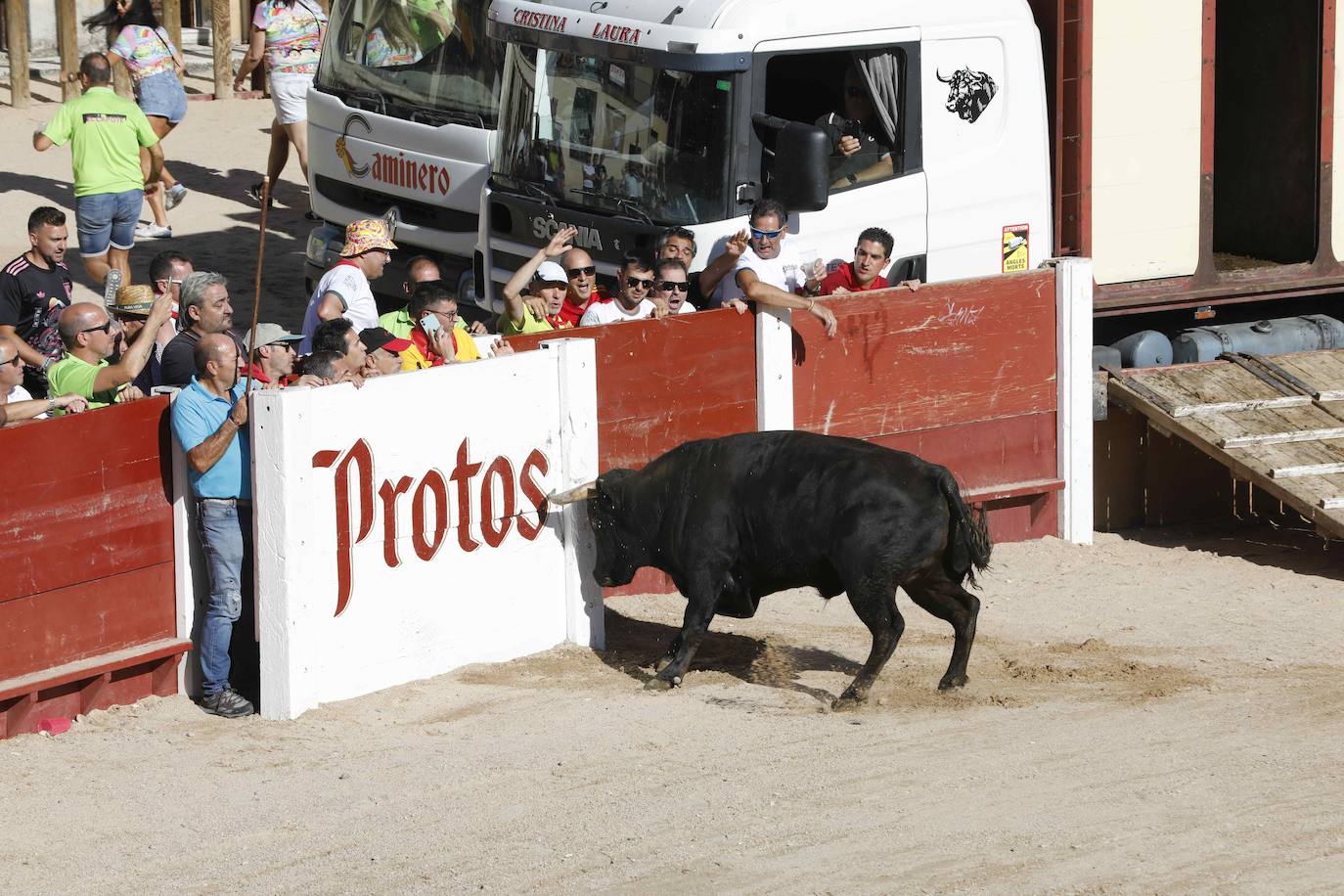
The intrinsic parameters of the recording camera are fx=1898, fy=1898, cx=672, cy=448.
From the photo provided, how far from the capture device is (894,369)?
999 centimetres

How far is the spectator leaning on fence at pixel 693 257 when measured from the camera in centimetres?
923

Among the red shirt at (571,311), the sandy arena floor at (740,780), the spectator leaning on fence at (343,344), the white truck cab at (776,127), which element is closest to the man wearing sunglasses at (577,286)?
the red shirt at (571,311)

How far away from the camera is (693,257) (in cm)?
940

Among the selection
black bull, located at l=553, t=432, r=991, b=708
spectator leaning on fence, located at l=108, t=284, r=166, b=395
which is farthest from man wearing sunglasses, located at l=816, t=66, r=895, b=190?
spectator leaning on fence, located at l=108, t=284, r=166, b=395

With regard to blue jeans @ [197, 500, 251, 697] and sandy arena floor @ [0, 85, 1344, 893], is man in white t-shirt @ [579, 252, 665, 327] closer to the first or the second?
sandy arena floor @ [0, 85, 1344, 893]

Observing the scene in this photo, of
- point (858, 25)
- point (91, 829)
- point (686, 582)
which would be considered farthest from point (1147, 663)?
point (91, 829)

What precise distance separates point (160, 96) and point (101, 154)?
2946 mm

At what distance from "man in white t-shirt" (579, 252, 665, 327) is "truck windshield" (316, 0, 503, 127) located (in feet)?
10.9

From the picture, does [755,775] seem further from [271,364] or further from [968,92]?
[968,92]

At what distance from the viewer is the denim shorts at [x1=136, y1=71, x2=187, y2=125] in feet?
51.2

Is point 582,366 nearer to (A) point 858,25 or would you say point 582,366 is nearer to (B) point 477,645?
(B) point 477,645

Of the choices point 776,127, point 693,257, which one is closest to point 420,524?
point 693,257

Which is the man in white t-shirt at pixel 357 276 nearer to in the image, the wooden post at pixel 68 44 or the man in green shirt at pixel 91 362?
the man in green shirt at pixel 91 362

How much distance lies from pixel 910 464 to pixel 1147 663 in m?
1.63
